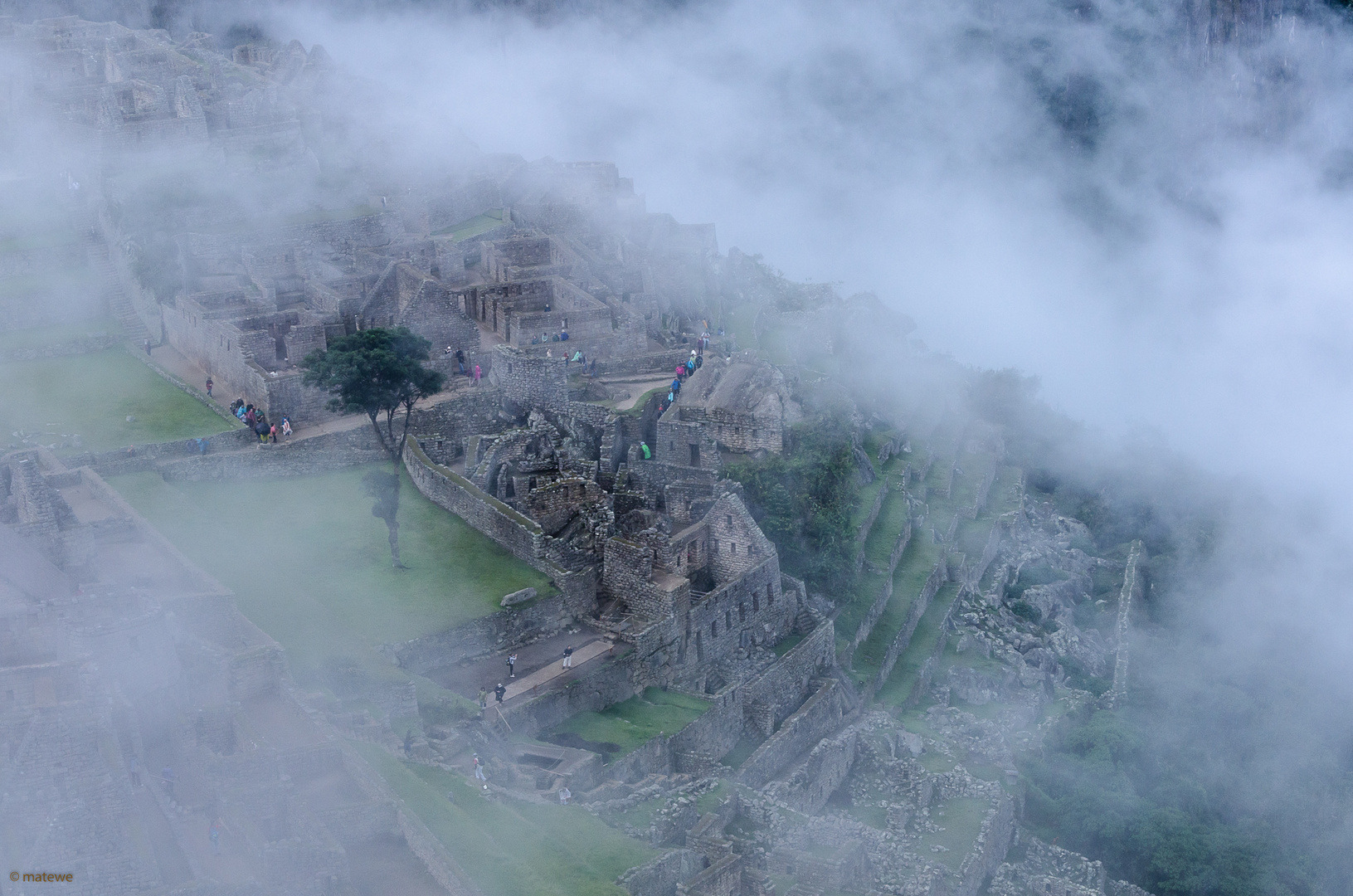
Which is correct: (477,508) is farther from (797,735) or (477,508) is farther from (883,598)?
(883,598)

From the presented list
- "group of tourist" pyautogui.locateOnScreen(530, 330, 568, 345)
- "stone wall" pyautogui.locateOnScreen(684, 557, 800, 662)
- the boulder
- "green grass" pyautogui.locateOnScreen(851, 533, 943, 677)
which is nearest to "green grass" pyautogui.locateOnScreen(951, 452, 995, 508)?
"green grass" pyautogui.locateOnScreen(851, 533, 943, 677)

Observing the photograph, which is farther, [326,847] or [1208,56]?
[1208,56]

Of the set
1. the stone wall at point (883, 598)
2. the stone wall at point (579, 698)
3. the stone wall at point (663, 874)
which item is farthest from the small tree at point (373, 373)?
the stone wall at point (883, 598)

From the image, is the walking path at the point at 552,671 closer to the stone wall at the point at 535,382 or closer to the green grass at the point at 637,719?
the green grass at the point at 637,719

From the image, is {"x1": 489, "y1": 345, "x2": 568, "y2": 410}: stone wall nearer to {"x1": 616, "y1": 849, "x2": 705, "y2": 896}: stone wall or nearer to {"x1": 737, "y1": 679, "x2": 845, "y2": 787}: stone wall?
{"x1": 737, "y1": 679, "x2": 845, "y2": 787}: stone wall

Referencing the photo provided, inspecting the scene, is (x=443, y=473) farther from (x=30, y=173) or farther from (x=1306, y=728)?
(x=1306, y=728)

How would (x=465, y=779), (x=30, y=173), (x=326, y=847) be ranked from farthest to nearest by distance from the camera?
(x=30, y=173) < (x=465, y=779) < (x=326, y=847)

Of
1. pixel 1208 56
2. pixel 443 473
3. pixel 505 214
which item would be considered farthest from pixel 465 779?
pixel 1208 56
